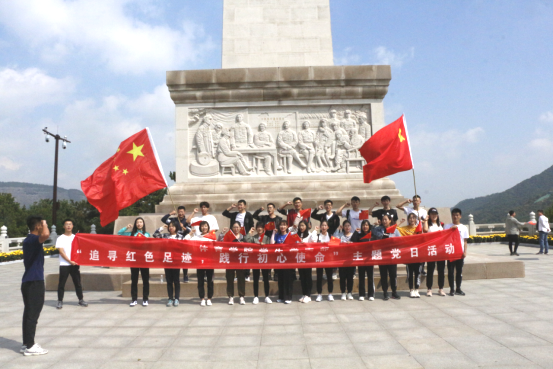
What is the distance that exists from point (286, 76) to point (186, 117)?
9.87 feet

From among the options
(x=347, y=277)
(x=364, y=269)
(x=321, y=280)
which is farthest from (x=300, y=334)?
(x=364, y=269)

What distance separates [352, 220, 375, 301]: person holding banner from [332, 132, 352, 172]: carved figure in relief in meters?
3.88

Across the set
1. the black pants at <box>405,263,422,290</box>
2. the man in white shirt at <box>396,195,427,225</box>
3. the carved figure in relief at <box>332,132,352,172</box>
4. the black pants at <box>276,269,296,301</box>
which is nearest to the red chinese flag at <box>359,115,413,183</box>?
the man in white shirt at <box>396,195,427,225</box>

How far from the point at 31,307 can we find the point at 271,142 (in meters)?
7.49

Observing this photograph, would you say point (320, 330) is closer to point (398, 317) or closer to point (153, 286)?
A: point (398, 317)

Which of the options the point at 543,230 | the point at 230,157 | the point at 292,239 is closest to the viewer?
the point at 292,239

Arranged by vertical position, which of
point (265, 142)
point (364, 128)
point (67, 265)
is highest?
point (364, 128)

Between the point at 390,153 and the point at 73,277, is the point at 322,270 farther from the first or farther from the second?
the point at 73,277

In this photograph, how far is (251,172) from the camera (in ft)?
36.6

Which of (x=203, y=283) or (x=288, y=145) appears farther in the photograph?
(x=288, y=145)

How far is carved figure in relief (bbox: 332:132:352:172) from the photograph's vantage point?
11172 millimetres

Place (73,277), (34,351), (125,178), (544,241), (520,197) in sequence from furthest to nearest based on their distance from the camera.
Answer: (520,197) < (544,241) < (125,178) < (73,277) < (34,351)

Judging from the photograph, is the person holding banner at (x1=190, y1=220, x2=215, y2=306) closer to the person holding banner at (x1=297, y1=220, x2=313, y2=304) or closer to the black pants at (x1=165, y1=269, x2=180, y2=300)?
the black pants at (x1=165, y1=269, x2=180, y2=300)

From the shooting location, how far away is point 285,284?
6.98m
